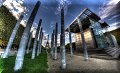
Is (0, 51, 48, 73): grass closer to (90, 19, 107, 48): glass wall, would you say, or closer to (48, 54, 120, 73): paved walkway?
(48, 54, 120, 73): paved walkway

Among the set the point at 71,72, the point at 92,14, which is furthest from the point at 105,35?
the point at 71,72

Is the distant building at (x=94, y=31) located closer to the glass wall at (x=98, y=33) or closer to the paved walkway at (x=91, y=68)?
the glass wall at (x=98, y=33)

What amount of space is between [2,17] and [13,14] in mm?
6321

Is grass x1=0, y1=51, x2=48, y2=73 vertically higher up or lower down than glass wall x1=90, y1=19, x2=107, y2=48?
lower down

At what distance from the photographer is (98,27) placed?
34.1 meters

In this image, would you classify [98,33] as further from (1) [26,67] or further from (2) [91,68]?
(1) [26,67]

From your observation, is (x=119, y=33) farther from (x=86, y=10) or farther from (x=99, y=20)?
(x=99, y=20)

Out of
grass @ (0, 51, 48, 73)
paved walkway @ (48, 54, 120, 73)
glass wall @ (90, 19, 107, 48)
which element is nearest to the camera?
grass @ (0, 51, 48, 73)

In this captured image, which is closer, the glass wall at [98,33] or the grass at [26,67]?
the grass at [26,67]

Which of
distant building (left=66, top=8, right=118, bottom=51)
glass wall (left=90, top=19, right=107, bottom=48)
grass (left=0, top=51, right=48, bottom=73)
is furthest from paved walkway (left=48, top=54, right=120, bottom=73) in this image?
glass wall (left=90, top=19, right=107, bottom=48)

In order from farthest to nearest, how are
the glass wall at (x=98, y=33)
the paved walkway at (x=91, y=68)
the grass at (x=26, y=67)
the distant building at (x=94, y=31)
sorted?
the glass wall at (x=98, y=33) → the distant building at (x=94, y=31) → the paved walkway at (x=91, y=68) → the grass at (x=26, y=67)

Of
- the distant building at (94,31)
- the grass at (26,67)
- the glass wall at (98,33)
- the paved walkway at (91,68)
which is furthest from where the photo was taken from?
the glass wall at (98,33)

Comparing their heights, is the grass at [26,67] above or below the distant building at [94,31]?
below

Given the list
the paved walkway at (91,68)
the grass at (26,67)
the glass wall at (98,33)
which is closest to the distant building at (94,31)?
the glass wall at (98,33)
